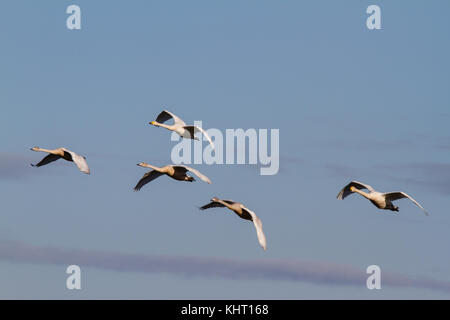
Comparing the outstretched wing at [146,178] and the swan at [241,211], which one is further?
the outstretched wing at [146,178]

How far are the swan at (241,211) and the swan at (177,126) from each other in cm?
482

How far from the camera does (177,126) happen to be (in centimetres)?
7562

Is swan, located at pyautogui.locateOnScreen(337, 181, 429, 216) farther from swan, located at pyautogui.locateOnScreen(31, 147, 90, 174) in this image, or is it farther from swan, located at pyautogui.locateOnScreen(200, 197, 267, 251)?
swan, located at pyautogui.locateOnScreen(31, 147, 90, 174)

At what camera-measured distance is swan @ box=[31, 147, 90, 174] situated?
68.9m

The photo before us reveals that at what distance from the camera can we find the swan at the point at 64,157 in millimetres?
68887

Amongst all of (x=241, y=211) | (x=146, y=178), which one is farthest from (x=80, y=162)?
(x=241, y=211)

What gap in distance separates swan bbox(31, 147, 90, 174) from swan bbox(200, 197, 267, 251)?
903 cm

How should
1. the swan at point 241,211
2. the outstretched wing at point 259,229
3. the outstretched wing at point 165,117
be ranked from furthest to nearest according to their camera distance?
the outstretched wing at point 165,117 < the swan at point 241,211 < the outstretched wing at point 259,229

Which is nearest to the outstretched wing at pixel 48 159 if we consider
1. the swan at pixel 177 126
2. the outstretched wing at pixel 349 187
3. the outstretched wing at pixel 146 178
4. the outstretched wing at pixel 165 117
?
the outstretched wing at pixel 146 178

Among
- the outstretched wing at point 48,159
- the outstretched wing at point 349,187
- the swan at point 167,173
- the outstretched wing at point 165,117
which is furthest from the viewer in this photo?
the outstretched wing at point 165,117

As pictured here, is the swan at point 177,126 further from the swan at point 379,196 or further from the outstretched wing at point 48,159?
the swan at point 379,196

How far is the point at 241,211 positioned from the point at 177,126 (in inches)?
395
